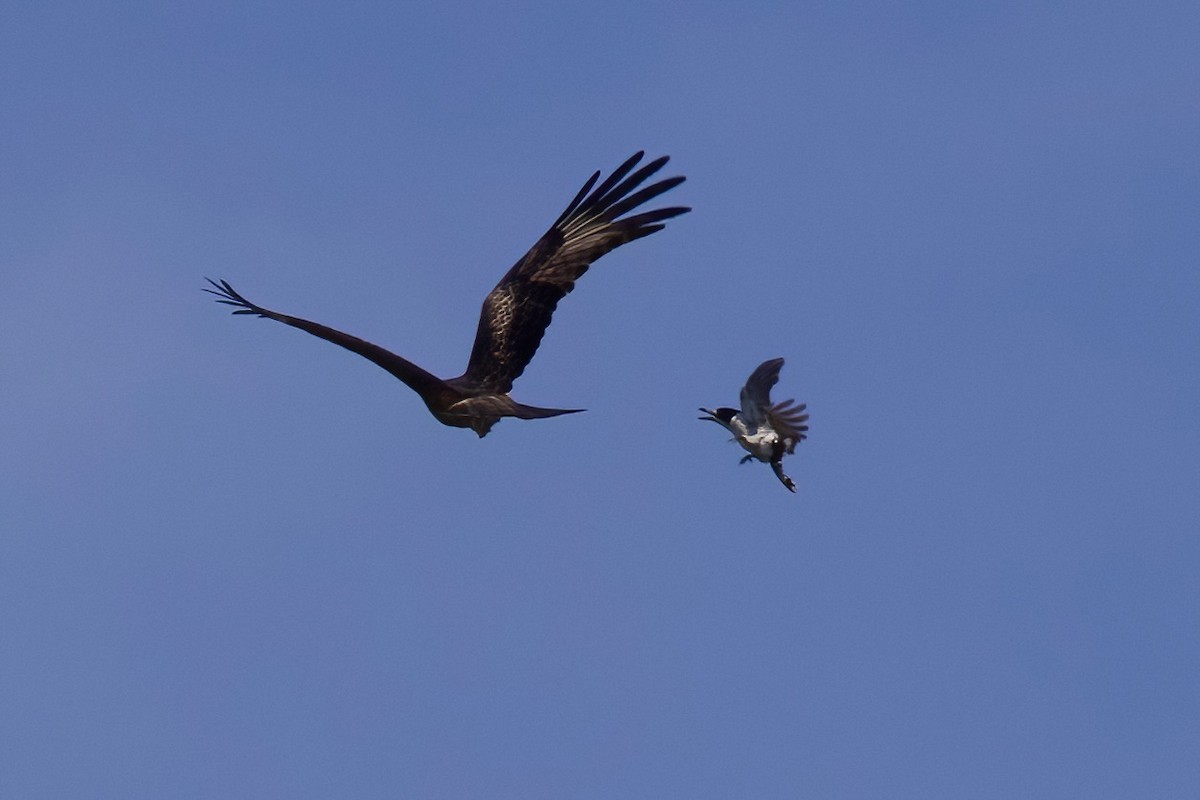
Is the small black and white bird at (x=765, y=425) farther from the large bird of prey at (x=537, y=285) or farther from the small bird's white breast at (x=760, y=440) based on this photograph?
the large bird of prey at (x=537, y=285)

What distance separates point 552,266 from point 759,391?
3.49m

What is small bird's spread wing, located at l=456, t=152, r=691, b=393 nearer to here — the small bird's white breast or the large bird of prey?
Answer: the large bird of prey

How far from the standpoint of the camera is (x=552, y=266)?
25.6 m

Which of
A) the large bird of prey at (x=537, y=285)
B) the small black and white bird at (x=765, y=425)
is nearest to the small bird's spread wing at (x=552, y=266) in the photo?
the large bird of prey at (x=537, y=285)

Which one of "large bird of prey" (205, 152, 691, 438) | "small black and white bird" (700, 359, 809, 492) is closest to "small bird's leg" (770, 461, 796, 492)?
"small black and white bird" (700, 359, 809, 492)

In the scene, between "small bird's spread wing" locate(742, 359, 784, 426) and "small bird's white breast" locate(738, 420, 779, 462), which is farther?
"small bird's white breast" locate(738, 420, 779, 462)

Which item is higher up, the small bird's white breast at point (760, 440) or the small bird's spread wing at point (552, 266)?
the small bird's spread wing at point (552, 266)

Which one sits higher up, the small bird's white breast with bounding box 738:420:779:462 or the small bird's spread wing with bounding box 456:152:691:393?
the small bird's spread wing with bounding box 456:152:691:393

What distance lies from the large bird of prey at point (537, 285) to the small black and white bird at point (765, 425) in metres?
2.65

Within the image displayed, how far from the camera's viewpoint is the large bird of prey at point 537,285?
23.3m

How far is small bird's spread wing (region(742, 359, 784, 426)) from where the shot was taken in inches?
951

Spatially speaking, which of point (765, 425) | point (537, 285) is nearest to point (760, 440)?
point (765, 425)

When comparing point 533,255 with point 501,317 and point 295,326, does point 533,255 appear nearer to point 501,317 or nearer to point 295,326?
point 501,317

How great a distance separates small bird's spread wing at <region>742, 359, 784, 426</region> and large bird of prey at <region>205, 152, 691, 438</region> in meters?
2.44
